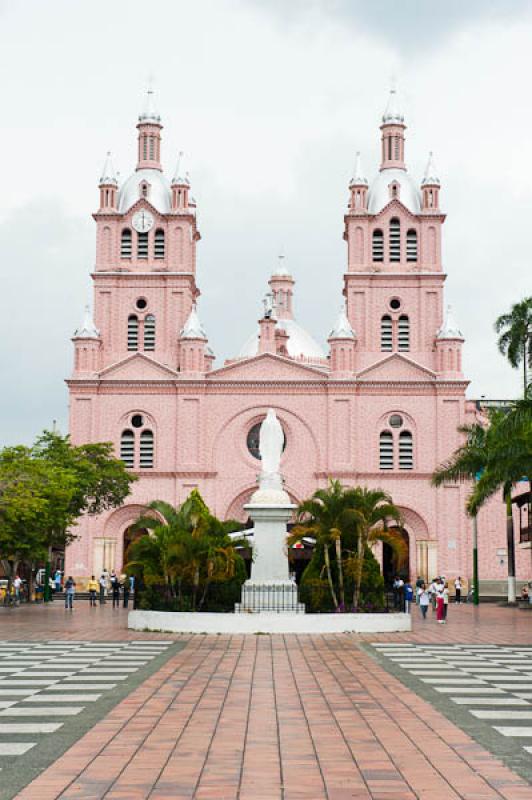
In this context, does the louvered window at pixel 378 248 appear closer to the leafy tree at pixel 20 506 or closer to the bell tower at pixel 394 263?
the bell tower at pixel 394 263

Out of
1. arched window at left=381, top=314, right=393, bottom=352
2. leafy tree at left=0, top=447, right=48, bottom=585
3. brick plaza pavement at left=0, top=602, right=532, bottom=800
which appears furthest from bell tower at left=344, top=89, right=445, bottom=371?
brick plaza pavement at left=0, top=602, right=532, bottom=800

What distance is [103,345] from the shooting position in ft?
191

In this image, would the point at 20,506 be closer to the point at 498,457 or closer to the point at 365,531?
the point at 365,531

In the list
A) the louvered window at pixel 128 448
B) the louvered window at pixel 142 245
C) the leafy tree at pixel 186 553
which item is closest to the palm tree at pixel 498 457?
the leafy tree at pixel 186 553

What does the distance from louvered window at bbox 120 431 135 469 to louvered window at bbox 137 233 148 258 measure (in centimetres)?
947

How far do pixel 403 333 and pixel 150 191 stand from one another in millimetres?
14872

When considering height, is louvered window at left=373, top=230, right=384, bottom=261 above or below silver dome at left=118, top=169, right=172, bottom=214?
below

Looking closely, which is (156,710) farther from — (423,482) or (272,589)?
(423,482)

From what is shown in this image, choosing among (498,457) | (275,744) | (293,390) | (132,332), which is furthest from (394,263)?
(275,744)

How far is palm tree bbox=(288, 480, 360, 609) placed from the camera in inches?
1089

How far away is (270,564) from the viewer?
2767 centimetres

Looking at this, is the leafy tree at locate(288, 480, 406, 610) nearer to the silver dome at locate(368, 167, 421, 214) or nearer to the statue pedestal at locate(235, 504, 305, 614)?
the statue pedestal at locate(235, 504, 305, 614)

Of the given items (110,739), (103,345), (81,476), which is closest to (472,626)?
(81,476)

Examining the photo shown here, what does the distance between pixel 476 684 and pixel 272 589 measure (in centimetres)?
1263
